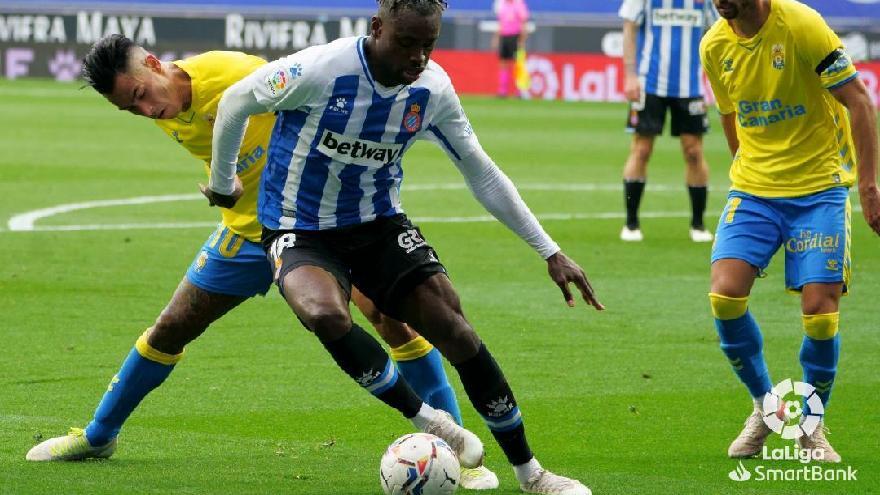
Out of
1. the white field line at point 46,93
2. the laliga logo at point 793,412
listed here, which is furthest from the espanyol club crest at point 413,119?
the white field line at point 46,93

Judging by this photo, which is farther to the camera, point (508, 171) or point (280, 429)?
point (508, 171)

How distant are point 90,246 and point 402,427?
20.4 ft

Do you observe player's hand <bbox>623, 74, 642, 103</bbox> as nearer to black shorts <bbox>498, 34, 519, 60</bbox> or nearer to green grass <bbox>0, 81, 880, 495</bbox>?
green grass <bbox>0, 81, 880, 495</bbox>

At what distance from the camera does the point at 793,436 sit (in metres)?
7.00

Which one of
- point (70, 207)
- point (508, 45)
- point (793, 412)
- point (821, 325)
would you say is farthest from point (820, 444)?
point (508, 45)

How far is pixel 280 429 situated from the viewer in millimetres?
7250

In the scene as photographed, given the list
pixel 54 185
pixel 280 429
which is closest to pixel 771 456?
pixel 280 429

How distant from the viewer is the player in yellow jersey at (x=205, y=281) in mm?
6535

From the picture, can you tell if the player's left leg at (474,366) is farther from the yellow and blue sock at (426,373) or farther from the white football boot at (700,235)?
the white football boot at (700,235)

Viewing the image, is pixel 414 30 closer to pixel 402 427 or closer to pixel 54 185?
pixel 402 427

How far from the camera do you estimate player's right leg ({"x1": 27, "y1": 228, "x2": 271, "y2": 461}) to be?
657 centimetres

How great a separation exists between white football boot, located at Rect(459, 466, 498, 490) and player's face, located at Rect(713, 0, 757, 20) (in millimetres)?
2053

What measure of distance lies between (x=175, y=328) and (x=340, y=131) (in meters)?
1.13

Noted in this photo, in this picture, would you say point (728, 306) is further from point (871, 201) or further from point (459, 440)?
point (459, 440)
